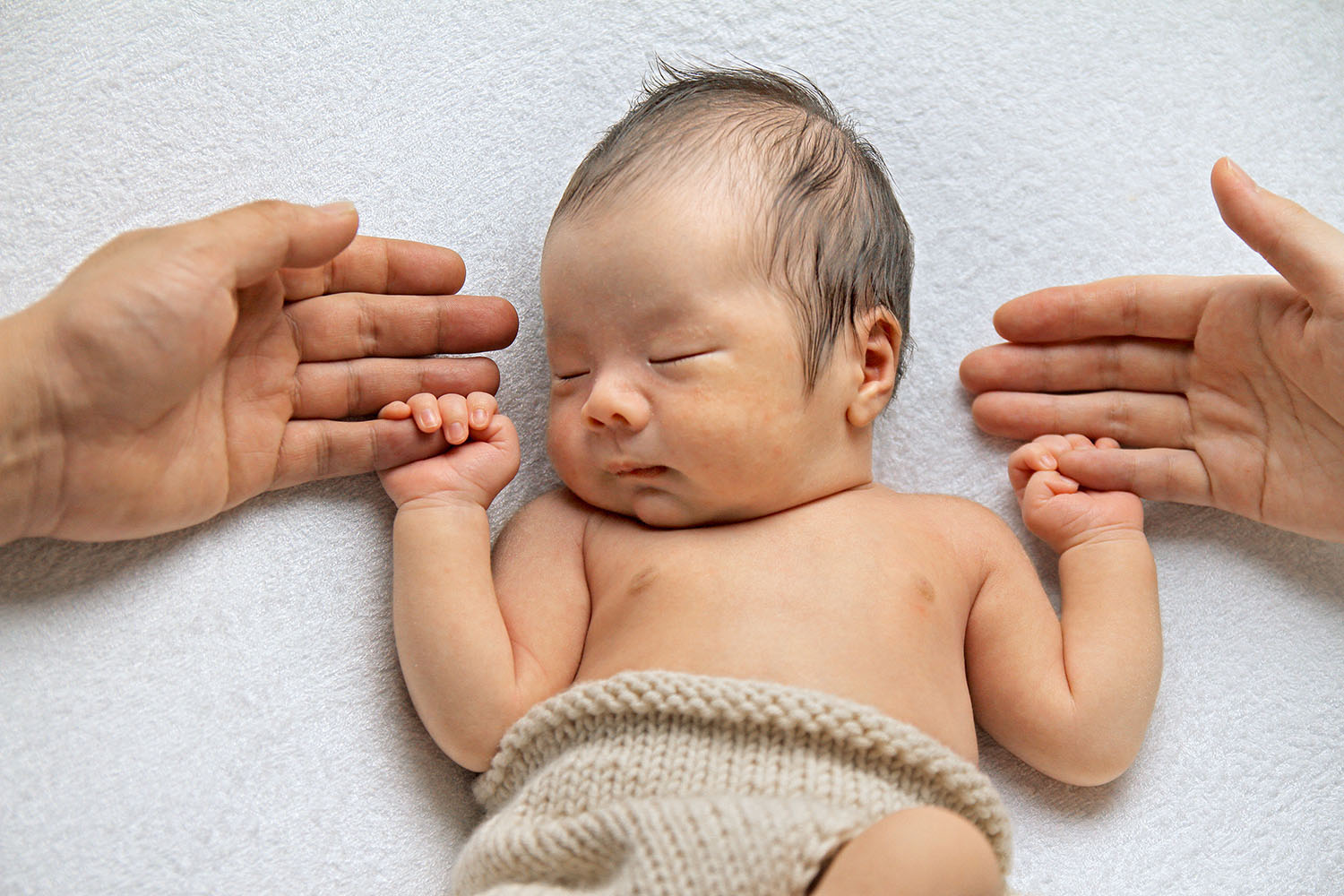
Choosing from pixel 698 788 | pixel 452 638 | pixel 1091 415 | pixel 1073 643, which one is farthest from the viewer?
pixel 1091 415

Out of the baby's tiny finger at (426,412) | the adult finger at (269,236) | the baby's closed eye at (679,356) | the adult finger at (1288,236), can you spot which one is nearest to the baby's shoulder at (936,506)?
the baby's closed eye at (679,356)

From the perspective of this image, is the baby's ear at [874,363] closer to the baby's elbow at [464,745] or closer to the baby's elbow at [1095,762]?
the baby's elbow at [1095,762]

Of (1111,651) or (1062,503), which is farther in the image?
(1062,503)

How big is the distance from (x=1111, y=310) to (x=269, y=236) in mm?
1198

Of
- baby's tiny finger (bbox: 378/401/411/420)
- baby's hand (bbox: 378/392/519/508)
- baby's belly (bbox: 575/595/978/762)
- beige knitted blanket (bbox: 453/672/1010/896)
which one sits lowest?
beige knitted blanket (bbox: 453/672/1010/896)

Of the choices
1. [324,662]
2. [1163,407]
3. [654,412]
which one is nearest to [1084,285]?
[1163,407]

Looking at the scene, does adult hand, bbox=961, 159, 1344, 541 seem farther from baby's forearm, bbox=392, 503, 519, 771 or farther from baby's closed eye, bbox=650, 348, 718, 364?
Answer: baby's forearm, bbox=392, 503, 519, 771

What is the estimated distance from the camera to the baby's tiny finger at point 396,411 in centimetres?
146

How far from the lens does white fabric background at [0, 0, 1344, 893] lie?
1.35 m

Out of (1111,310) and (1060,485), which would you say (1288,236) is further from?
(1060,485)

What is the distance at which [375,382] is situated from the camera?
1.50 metres

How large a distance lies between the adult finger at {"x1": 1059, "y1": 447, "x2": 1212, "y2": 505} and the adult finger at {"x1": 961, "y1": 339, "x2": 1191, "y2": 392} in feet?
0.43

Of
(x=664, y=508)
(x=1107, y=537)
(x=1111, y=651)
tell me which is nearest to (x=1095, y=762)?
(x=1111, y=651)

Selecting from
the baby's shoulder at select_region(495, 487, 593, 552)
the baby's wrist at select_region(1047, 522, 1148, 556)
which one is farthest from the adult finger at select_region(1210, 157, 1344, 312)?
the baby's shoulder at select_region(495, 487, 593, 552)
